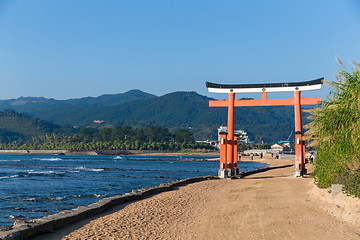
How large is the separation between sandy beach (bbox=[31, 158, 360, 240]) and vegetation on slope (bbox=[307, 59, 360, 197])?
0.62 meters

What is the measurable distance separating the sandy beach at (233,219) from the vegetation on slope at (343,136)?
62cm

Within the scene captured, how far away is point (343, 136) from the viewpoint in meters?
11.0

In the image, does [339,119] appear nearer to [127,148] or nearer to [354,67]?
[354,67]

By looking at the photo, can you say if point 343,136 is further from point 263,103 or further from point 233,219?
point 263,103

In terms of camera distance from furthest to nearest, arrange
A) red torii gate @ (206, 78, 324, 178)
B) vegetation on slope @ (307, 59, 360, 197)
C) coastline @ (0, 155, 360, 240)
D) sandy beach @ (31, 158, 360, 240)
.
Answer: red torii gate @ (206, 78, 324, 178) → vegetation on slope @ (307, 59, 360, 197) → coastline @ (0, 155, 360, 240) → sandy beach @ (31, 158, 360, 240)

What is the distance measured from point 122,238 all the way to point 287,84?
17.4 metres

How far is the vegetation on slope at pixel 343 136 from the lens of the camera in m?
10.2

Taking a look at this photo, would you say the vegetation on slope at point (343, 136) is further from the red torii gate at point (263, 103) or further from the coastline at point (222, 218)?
the red torii gate at point (263, 103)

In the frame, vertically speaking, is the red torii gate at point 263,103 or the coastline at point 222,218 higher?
the red torii gate at point 263,103

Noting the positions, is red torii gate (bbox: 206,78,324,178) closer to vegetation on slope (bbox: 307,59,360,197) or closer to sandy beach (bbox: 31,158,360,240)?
sandy beach (bbox: 31,158,360,240)

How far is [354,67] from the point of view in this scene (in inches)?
443

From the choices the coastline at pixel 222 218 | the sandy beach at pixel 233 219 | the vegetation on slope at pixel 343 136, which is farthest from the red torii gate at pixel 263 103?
the vegetation on slope at pixel 343 136

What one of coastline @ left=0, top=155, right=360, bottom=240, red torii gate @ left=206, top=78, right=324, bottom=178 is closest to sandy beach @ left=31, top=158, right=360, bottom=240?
coastline @ left=0, top=155, right=360, bottom=240

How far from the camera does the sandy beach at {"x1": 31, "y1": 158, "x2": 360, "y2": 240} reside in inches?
324
